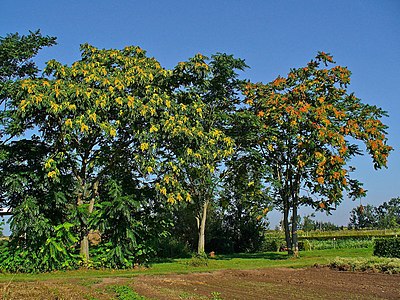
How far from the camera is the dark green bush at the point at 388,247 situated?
1020 inches

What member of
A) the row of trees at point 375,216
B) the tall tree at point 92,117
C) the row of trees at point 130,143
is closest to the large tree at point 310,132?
the row of trees at point 130,143

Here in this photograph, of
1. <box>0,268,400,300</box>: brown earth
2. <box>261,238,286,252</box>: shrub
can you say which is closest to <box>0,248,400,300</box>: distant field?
<box>0,268,400,300</box>: brown earth

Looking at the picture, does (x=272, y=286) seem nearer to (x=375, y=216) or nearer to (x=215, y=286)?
(x=215, y=286)

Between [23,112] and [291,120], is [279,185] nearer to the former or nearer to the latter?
[291,120]

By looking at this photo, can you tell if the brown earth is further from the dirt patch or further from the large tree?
the large tree

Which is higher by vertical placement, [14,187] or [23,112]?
[23,112]

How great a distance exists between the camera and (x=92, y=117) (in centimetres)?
1755

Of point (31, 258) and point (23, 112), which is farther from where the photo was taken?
point (31, 258)

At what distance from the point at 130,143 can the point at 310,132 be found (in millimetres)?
10765

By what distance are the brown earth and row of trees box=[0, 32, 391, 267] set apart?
13.6ft

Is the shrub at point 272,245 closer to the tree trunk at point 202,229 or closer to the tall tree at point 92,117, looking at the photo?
the tree trunk at point 202,229

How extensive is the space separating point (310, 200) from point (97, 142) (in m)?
13.3

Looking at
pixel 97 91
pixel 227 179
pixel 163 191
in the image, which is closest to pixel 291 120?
pixel 227 179

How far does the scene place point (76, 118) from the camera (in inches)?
687
